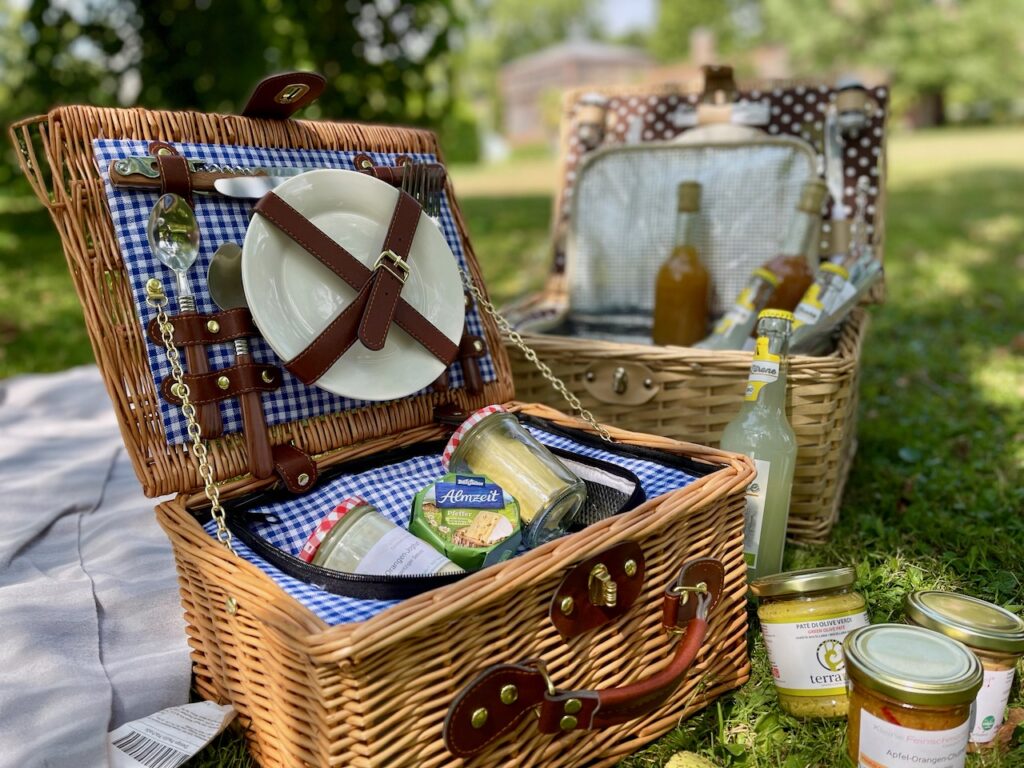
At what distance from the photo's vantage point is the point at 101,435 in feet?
6.62

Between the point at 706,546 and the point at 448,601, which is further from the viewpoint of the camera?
the point at 706,546

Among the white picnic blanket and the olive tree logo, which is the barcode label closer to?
the white picnic blanket

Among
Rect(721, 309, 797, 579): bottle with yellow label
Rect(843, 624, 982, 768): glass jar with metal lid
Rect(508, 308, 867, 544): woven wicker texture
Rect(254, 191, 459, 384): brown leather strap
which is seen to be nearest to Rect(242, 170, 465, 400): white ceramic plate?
Rect(254, 191, 459, 384): brown leather strap

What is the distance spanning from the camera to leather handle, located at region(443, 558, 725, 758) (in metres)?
0.83

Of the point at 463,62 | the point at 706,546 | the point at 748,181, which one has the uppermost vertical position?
the point at 463,62

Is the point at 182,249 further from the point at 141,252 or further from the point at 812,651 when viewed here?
the point at 812,651

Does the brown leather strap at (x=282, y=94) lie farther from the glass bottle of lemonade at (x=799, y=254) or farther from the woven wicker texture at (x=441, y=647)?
the glass bottle of lemonade at (x=799, y=254)

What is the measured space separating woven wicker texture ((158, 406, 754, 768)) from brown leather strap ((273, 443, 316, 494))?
7 centimetres

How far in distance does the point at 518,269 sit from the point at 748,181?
260 cm

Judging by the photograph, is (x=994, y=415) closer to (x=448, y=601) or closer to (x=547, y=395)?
(x=547, y=395)

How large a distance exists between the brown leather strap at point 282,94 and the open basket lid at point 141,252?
0.02m

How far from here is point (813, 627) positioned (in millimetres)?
1026

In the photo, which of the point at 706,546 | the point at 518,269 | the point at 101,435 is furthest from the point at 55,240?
the point at 706,546

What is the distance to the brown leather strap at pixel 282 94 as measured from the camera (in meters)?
1.21
